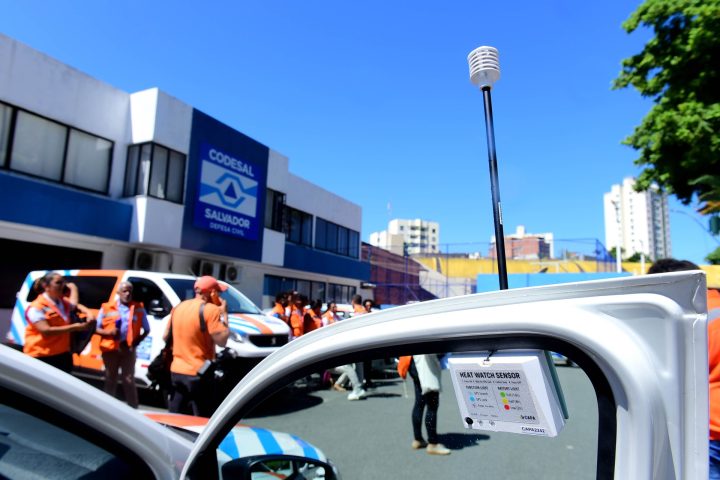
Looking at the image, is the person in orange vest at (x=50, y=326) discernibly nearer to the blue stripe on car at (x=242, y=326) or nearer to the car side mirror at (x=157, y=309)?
the car side mirror at (x=157, y=309)

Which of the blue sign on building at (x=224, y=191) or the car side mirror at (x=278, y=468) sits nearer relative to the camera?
the car side mirror at (x=278, y=468)

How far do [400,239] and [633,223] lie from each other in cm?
6108

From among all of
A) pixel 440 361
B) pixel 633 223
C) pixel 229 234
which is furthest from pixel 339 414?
pixel 633 223

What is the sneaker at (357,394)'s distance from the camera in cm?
119

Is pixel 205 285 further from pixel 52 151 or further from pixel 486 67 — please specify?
pixel 52 151

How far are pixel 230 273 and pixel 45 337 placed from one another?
12275mm

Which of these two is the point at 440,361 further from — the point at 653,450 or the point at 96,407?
Answer: the point at 96,407

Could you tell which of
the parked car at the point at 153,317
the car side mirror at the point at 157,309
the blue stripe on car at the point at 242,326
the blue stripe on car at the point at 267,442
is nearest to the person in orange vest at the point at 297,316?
the parked car at the point at 153,317

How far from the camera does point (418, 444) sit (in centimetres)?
113

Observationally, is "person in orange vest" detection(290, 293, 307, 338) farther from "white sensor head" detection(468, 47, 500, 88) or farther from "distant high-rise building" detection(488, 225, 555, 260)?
"distant high-rise building" detection(488, 225, 555, 260)

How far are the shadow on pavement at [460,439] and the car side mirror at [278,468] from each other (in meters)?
0.42

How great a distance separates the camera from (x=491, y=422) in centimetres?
95

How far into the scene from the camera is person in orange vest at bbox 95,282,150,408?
610cm

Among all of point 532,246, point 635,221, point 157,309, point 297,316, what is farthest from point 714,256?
point 635,221
